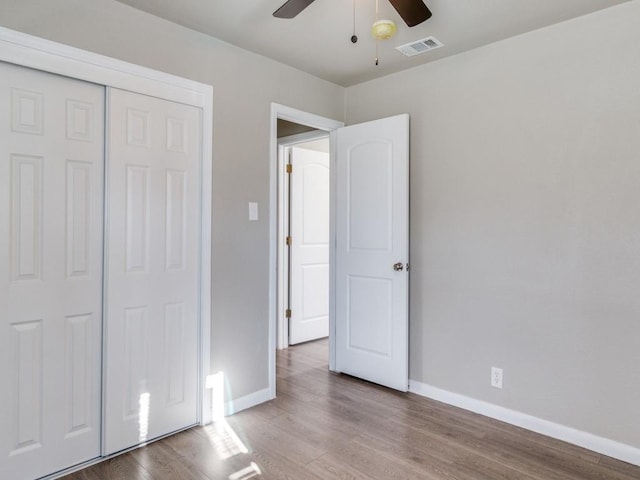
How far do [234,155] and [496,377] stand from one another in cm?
229

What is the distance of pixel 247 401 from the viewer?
2.86m

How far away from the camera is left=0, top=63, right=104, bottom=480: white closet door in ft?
6.27

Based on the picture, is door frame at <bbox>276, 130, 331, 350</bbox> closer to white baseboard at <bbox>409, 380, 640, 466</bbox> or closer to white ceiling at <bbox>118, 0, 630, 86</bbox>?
white ceiling at <bbox>118, 0, 630, 86</bbox>

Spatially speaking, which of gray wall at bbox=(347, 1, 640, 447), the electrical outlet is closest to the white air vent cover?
gray wall at bbox=(347, 1, 640, 447)

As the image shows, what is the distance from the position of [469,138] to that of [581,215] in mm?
876

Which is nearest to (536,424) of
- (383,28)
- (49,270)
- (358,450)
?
(358,450)

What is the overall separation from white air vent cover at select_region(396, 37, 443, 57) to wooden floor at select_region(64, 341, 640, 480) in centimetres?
246

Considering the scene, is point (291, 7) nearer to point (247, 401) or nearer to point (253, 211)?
point (253, 211)

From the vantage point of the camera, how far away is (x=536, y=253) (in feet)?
8.37

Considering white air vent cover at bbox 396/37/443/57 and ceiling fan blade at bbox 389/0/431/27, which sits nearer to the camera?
ceiling fan blade at bbox 389/0/431/27

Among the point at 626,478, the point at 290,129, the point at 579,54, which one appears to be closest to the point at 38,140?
the point at 290,129

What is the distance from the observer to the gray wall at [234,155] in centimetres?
239

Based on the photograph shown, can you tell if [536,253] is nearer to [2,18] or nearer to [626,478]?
[626,478]

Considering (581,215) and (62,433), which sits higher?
(581,215)
